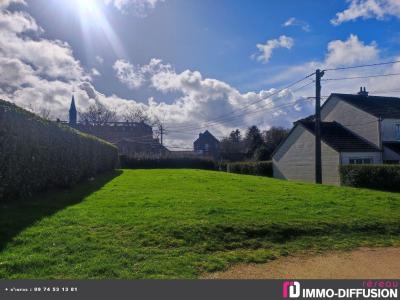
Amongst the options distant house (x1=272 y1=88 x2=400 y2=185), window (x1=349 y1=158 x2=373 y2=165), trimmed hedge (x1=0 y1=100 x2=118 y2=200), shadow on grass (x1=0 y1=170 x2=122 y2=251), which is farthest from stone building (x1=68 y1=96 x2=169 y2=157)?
shadow on grass (x1=0 y1=170 x2=122 y2=251)

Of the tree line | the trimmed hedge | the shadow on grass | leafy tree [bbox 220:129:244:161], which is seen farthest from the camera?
leafy tree [bbox 220:129:244:161]

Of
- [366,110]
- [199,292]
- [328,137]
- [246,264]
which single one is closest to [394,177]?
[328,137]

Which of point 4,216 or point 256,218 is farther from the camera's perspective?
point 256,218

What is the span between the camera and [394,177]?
1861 centimetres

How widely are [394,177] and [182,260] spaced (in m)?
17.2

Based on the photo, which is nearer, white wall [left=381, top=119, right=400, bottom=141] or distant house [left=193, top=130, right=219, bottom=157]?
white wall [left=381, top=119, right=400, bottom=141]

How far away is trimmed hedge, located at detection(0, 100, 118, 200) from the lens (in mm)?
8719

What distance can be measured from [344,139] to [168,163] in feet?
95.9

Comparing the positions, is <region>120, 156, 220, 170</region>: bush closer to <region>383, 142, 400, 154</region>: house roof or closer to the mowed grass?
<region>383, 142, 400, 154</region>: house roof

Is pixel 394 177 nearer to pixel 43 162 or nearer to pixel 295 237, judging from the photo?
pixel 295 237

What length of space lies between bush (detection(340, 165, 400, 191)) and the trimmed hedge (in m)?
15.6

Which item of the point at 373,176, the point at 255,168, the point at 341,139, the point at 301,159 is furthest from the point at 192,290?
the point at 255,168

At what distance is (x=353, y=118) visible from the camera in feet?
101

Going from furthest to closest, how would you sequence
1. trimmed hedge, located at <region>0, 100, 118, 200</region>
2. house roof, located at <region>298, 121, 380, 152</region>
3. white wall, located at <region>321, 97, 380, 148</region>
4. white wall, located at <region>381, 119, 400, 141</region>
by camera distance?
white wall, located at <region>321, 97, 380, 148</region> < white wall, located at <region>381, 119, 400, 141</region> < house roof, located at <region>298, 121, 380, 152</region> < trimmed hedge, located at <region>0, 100, 118, 200</region>
